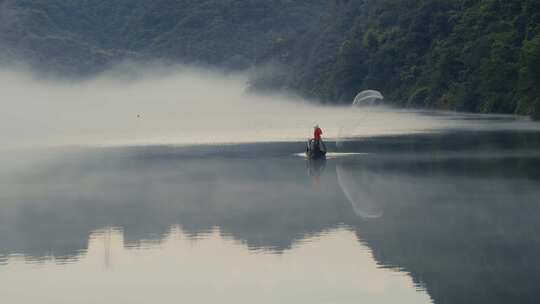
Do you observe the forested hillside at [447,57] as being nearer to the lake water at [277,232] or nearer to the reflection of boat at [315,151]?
the reflection of boat at [315,151]

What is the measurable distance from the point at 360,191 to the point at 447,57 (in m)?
107

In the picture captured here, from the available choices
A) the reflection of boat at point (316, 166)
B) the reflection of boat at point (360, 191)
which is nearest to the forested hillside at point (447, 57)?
the reflection of boat at point (316, 166)

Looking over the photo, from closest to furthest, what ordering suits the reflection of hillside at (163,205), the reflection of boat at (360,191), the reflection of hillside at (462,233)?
1. the reflection of hillside at (462,233)
2. the reflection of hillside at (163,205)
3. the reflection of boat at (360,191)

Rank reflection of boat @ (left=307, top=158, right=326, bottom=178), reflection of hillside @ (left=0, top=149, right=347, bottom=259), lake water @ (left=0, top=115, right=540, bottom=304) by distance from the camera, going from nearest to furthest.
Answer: lake water @ (left=0, top=115, right=540, bottom=304) → reflection of hillside @ (left=0, top=149, right=347, bottom=259) → reflection of boat @ (left=307, top=158, right=326, bottom=178)

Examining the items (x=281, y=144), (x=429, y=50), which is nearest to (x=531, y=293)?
(x=281, y=144)

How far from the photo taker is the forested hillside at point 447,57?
388ft

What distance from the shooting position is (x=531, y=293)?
72.8 ft

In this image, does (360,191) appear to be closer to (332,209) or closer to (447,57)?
(332,209)

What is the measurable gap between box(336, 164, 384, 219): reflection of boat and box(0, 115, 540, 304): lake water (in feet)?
0.26

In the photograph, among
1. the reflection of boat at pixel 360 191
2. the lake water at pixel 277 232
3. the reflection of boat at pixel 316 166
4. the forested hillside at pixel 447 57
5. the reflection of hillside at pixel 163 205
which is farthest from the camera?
the forested hillside at pixel 447 57

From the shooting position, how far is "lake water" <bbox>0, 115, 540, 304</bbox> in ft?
77.6

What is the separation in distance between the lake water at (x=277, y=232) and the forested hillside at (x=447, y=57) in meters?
56.4

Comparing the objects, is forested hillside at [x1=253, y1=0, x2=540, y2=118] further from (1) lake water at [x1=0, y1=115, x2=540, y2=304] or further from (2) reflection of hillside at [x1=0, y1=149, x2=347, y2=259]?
(1) lake water at [x1=0, y1=115, x2=540, y2=304]

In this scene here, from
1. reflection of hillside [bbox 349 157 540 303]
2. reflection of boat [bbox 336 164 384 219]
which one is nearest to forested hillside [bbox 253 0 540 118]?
reflection of boat [bbox 336 164 384 219]
